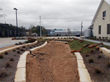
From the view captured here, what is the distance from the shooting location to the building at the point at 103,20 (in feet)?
52.2

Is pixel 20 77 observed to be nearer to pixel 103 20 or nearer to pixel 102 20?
pixel 103 20

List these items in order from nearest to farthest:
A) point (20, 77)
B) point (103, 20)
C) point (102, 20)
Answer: point (20, 77)
point (103, 20)
point (102, 20)

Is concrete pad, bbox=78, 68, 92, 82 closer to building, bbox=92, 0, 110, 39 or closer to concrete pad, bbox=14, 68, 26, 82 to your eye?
concrete pad, bbox=14, 68, 26, 82

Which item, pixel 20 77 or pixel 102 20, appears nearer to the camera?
pixel 20 77

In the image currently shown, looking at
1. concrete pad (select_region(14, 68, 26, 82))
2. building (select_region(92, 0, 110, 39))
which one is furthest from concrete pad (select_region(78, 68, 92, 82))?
building (select_region(92, 0, 110, 39))

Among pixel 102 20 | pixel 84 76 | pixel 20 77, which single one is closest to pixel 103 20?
pixel 102 20

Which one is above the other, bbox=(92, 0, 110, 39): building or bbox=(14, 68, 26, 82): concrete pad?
bbox=(92, 0, 110, 39): building

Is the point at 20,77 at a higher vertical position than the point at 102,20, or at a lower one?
lower

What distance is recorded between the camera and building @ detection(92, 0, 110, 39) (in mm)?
15920

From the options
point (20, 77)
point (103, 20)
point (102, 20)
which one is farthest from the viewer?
point (102, 20)

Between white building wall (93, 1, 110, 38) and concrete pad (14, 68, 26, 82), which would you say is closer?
concrete pad (14, 68, 26, 82)

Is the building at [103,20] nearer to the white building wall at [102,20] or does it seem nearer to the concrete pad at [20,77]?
the white building wall at [102,20]

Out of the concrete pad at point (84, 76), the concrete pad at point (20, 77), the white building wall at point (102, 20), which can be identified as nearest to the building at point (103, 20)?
the white building wall at point (102, 20)

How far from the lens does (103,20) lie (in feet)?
56.4
